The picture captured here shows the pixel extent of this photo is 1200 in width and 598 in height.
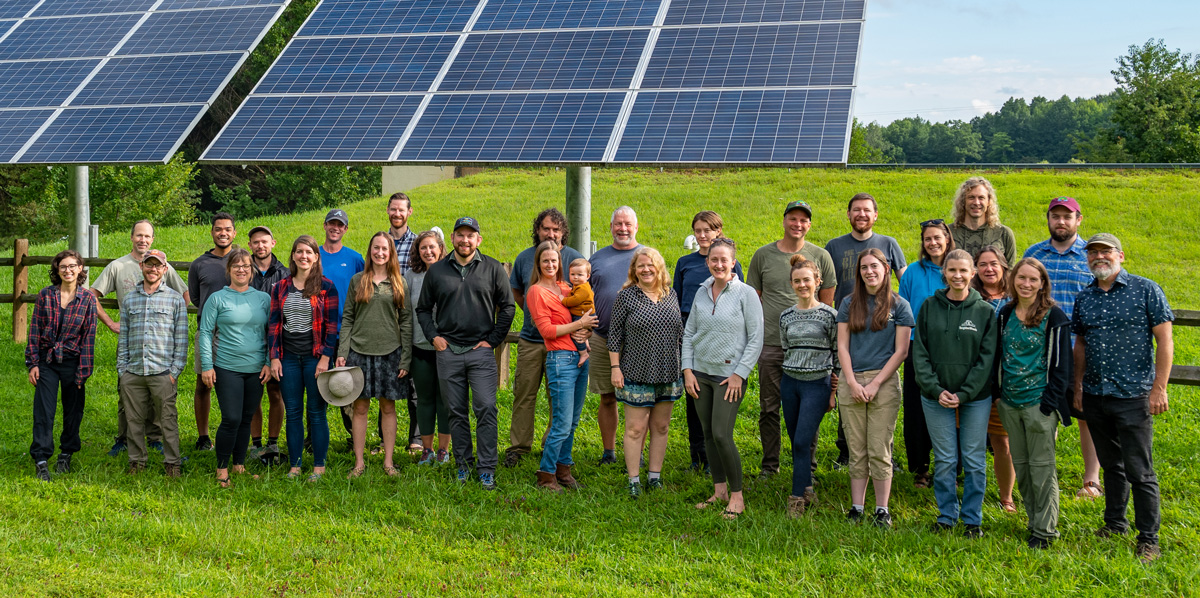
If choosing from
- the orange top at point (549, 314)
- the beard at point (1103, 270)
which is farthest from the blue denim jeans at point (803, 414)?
the beard at point (1103, 270)

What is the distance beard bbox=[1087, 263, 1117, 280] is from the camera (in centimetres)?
531

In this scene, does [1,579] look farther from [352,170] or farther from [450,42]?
[352,170]

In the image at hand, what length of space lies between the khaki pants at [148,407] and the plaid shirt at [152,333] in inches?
3.2

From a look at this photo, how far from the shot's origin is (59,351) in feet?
23.0

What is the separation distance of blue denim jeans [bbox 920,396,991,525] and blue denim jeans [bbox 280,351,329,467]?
14.7 ft

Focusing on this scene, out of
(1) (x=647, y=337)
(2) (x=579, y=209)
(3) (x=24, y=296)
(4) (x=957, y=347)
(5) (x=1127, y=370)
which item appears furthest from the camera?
(3) (x=24, y=296)

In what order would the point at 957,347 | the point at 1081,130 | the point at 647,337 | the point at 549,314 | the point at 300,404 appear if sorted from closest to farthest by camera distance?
the point at 957,347
the point at 647,337
the point at 549,314
the point at 300,404
the point at 1081,130

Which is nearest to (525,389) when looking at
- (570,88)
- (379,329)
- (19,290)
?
(379,329)

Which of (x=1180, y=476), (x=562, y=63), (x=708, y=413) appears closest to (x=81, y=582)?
(x=708, y=413)

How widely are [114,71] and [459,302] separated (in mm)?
7914

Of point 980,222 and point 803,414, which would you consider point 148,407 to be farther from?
point 980,222

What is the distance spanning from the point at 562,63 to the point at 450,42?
1.65 meters

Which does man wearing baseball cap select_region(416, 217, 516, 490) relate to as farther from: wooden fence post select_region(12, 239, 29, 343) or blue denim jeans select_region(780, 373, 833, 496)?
wooden fence post select_region(12, 239, 29, 343)

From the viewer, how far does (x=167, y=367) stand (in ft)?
23.1
